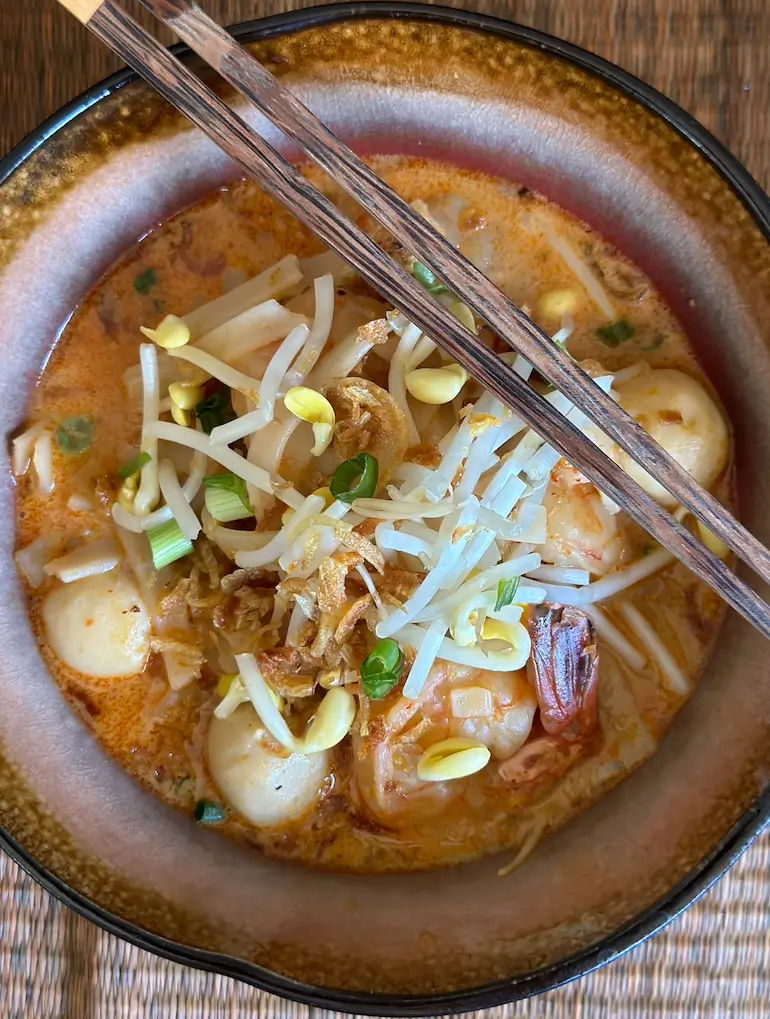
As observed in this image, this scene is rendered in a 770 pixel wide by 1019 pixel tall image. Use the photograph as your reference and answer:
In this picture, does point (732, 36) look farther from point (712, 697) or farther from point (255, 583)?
point (255, 583)

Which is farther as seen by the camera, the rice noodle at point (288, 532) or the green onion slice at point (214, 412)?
the green onion slice at point (214, 412)

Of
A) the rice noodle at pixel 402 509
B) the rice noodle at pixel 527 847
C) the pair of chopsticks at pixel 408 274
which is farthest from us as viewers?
the rice noodle at pixel 527 847

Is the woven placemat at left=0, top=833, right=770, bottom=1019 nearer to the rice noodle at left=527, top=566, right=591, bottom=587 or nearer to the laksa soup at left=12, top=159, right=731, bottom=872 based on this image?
the laksa soup at left=12, top=159, right=731, bottom=872

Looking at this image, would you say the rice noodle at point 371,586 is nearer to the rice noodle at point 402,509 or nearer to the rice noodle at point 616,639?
the rice noodle at point 402,509

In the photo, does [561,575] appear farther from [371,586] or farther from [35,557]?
[35,557]

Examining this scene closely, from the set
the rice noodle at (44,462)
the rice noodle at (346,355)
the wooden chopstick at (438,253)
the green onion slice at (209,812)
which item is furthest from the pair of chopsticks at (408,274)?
the green onion slice at (209,812)

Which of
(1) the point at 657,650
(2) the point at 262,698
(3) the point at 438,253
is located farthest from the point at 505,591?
(3) the point at 438,253

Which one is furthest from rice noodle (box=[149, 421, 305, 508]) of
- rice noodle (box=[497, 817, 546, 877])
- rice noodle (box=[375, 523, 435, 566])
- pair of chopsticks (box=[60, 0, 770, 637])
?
rice noodle (box=[497, 817, 546, 877])
